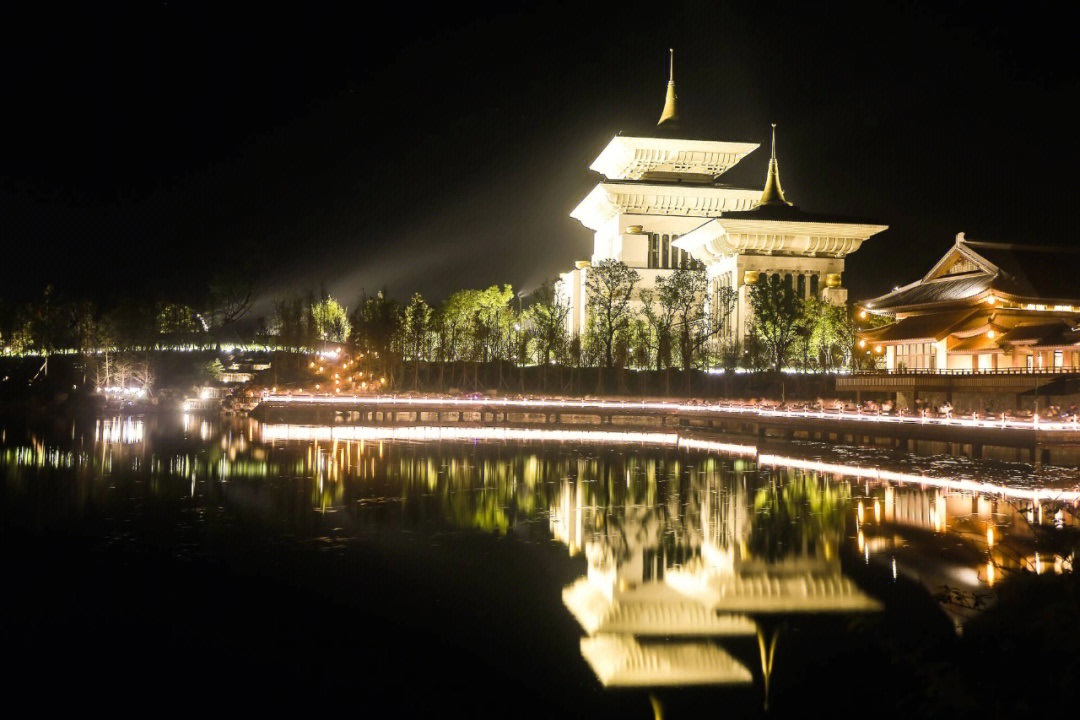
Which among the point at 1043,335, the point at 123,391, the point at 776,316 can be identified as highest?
the point at 776,316

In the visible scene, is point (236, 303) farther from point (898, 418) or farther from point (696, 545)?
point (696, 545)

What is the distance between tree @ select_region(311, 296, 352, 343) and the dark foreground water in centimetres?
5330

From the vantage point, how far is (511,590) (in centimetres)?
1254

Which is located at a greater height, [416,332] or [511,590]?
[416,332]

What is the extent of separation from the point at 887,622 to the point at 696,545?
4.62 m

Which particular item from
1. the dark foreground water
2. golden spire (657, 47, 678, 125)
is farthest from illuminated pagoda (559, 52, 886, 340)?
the dark foreground water

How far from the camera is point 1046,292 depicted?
4219 cm

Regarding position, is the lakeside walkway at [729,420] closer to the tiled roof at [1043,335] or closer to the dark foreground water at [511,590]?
the dark foreground water at [511,590]

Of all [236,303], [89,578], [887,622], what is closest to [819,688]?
[887,622]

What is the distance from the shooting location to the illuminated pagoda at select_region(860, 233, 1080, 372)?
128 feet

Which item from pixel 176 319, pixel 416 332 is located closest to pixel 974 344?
pixel 416 332

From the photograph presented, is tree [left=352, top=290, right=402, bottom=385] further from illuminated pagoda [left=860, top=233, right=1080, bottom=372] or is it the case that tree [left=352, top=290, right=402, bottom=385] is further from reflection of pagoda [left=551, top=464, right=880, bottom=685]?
reflection of pagoda [left=551, top=464, right=880, bottom=685]

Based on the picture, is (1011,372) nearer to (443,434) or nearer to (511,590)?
(443,434)

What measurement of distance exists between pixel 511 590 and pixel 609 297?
44.6 metres
